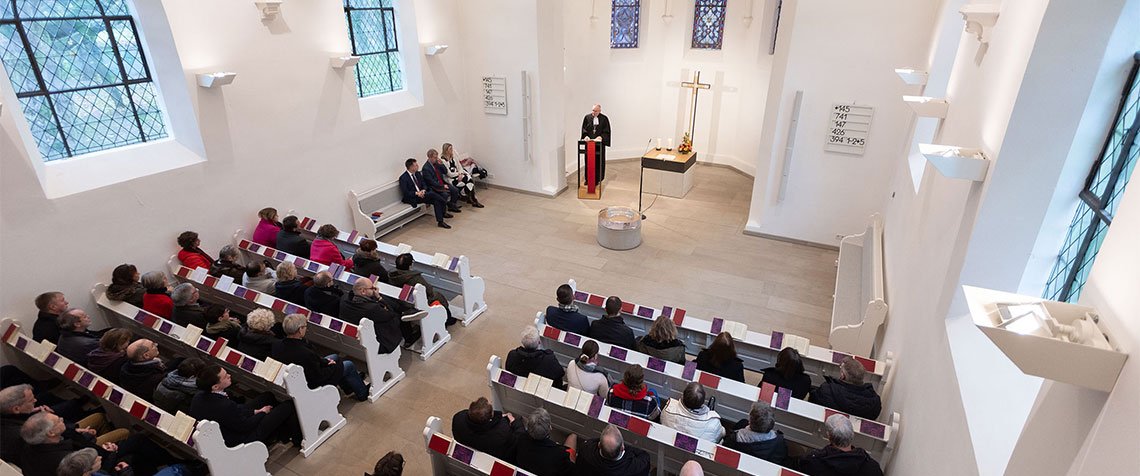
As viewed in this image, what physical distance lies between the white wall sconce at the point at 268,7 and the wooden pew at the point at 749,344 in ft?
15.5

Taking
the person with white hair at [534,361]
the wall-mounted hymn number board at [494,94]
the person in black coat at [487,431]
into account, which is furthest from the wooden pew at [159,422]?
the wall-mounted hymn number board at [494,94]

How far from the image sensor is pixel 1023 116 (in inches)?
93.0

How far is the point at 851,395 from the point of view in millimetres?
3561

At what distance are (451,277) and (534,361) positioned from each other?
6.88 feet

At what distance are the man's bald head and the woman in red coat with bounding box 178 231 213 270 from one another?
4863mm

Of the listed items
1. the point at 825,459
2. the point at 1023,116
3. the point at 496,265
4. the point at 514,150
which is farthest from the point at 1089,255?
the point at 514,150

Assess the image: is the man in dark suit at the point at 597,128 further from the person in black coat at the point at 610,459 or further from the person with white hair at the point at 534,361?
the person in black coat at the point at 610,459

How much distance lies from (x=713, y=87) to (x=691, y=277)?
18.6ft

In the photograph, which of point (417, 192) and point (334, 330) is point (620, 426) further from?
point (417, 192)

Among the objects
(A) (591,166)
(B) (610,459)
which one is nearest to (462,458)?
(B) (610,459)

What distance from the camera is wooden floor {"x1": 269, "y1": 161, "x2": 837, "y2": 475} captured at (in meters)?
4.53

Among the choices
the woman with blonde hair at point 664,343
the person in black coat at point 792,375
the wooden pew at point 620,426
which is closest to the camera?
the wooden pew at point 620,426

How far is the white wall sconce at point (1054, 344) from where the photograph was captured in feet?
4.66

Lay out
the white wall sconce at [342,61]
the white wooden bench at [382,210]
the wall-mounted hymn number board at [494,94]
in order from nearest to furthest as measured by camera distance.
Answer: the white wall sconce at [342,61] < the white wooden bench at [382,210] < the wall-mounted hymn number board at [494,94]
